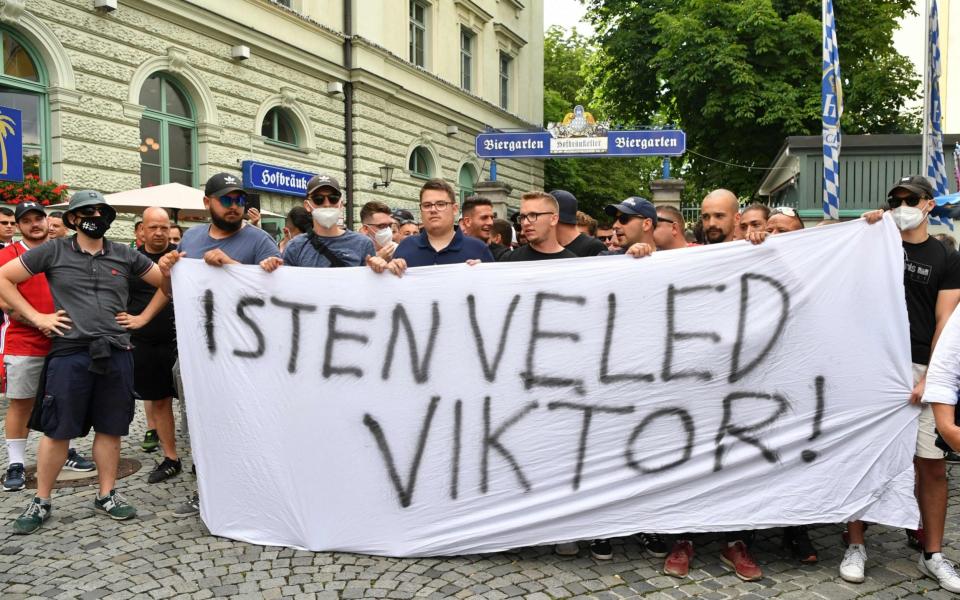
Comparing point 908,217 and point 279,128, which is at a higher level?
point 279,128

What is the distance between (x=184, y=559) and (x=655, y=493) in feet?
7.15

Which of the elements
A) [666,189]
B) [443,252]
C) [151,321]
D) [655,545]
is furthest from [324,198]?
[666,189]

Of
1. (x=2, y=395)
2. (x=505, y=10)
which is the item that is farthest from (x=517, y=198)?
(x=2, y=395)

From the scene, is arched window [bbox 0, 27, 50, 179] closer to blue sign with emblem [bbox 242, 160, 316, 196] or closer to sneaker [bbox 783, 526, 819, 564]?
blue sign with emblem [bbox 242, 160, 316, 196]

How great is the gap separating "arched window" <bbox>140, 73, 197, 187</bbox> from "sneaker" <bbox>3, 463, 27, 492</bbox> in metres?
7.61

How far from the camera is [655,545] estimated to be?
342 cm

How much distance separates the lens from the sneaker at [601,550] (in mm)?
3361

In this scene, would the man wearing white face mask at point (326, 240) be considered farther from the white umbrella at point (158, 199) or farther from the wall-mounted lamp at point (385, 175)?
the wall-mounted lamp at point (385, 175)

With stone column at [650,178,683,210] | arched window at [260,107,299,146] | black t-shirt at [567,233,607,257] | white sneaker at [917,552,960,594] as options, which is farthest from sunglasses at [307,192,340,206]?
stone column at [650,178,683,210]

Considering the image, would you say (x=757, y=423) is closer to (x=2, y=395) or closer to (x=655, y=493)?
(x=655, y=493)

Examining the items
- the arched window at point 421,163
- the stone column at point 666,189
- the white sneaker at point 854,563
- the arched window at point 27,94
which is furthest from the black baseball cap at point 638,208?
the stone column at point 666,189

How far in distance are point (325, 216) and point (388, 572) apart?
1.85 m

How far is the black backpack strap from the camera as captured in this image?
3.96 metres

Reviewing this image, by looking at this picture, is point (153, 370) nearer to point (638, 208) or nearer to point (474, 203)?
point (474, 203)
